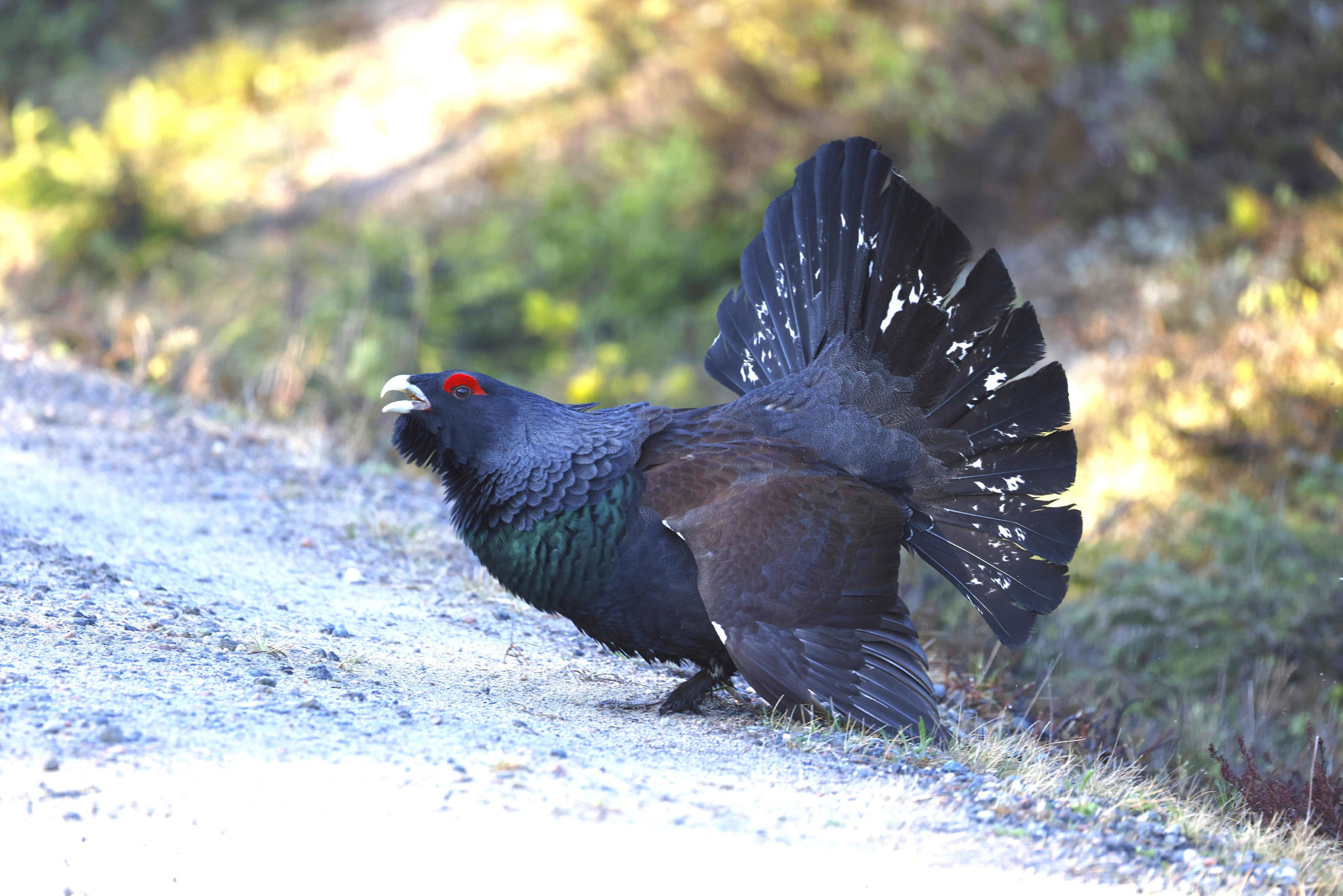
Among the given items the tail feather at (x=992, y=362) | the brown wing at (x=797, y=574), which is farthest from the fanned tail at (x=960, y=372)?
the brown wing at (x=797, y=574)

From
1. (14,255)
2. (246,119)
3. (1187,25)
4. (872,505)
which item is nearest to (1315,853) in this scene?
(872,505)

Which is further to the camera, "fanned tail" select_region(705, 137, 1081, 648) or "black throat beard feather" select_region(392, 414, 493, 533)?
"fanned tail" select_region(705, 137, 1081, 648)

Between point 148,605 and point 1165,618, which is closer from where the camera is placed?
point 148,605

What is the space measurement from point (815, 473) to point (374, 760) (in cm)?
210

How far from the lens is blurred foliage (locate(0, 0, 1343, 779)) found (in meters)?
8.05

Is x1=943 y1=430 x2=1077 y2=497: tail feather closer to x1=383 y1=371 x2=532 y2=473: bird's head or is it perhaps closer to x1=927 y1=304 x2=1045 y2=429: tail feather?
x1=927 y1=304 x2=1045 y2=429: tail feather

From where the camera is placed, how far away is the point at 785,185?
1509 cm

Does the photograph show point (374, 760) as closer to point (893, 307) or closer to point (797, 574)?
point (797, 574)

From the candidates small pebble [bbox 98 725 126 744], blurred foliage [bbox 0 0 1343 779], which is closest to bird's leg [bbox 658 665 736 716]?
small pebble [bbox 98 725 126 744]

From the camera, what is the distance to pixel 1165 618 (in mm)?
7789

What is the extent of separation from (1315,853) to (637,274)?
11.8 m

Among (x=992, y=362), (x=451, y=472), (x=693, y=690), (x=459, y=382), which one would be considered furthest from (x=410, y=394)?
(x=992, y=362)

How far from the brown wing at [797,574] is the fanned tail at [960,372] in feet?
2.08

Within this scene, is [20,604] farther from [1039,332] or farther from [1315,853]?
[1315,853]
